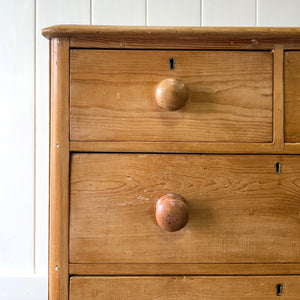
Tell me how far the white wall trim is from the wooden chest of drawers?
50 centimetres

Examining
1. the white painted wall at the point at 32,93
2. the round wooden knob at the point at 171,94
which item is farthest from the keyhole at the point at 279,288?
the white painted wall at the point at 32,93

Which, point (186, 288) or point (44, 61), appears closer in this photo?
point (186, 288)

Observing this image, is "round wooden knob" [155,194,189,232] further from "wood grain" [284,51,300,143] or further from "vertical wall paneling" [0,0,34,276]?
"vertical wall paneling" [0,0,34,276]

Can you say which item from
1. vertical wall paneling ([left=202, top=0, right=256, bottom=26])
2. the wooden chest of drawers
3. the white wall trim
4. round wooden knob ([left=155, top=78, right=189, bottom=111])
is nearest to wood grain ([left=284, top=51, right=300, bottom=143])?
the wooden chest of drawers

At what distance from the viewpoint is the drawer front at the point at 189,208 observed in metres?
0.63

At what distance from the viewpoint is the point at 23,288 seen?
108cm

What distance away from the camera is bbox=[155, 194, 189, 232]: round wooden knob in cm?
59

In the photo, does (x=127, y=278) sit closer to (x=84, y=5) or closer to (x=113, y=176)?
(x=113, y=176)

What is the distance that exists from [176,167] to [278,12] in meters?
0.74

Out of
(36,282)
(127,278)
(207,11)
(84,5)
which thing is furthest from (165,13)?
(36,282)

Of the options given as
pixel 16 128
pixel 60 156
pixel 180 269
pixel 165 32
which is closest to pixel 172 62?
pixel 165 32

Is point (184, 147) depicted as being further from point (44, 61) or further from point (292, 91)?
point (44, 61)

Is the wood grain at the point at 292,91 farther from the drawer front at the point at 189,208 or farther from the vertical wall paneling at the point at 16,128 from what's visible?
the vertical wall paneling at the point at 16,128

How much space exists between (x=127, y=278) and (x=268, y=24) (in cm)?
87
